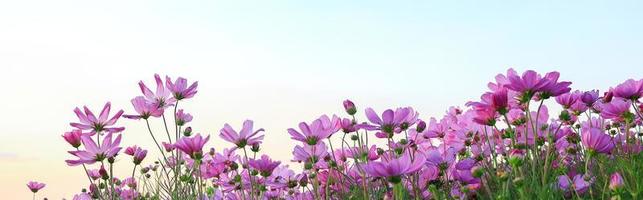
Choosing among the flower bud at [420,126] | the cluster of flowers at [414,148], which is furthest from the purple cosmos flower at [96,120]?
the flower bud at [420,126]

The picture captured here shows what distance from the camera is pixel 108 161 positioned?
2781mm

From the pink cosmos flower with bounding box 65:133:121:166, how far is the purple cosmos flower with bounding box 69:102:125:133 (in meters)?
0.17

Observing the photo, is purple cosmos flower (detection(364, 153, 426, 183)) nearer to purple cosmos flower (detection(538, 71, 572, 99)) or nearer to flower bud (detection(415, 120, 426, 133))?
purple cosmos flower (detection(538, 71, 572, 99))

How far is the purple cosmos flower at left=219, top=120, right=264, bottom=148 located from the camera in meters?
2.67

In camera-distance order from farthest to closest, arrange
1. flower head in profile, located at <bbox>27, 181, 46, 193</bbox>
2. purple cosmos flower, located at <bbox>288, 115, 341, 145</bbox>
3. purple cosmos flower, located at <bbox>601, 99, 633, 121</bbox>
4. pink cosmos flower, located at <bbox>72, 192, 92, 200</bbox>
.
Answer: flower head in profile, located at <bbox>27, 181, 46, 193</bbox>
pink cosmos flower, located at <bbox>72, 192, 92, 200</bbox>
purple cosmos flower, located at <bbox>601, 99, 633, 121</bbox>
purple cosmos flower, located at <bbox>288, 115, 341, 145</bbox>

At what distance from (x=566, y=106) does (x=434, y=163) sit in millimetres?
1059

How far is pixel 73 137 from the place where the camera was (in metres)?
2.89

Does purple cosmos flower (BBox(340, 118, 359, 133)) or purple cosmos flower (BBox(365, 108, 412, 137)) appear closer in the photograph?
purple cosmos flower (BBox(365, 108, 412, 137))

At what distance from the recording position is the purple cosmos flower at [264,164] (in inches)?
107

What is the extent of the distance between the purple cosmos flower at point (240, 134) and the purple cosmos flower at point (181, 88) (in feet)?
1.09

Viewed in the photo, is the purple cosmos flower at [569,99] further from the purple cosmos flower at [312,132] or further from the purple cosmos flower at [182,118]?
the purple cosmos flower at [182,118]

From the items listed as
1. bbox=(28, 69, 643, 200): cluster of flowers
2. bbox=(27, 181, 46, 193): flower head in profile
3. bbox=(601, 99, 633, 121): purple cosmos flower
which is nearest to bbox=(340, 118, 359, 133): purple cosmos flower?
bbox=(28, 69, 643, 200): cluster of flowers

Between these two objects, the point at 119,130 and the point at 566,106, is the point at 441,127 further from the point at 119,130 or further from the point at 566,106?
the point at 119,130

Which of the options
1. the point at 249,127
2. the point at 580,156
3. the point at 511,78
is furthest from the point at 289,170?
the point at 580,156
